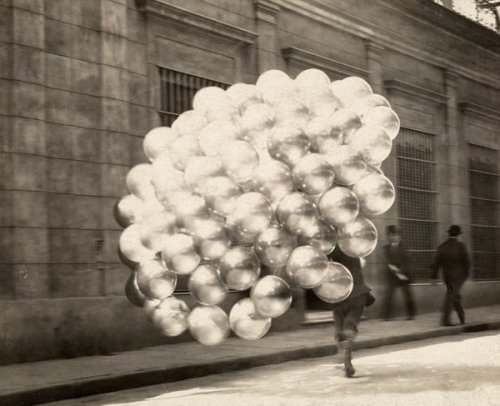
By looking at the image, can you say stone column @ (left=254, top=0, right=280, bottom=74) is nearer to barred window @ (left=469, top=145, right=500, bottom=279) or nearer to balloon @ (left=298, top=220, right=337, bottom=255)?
barred window @ (left=469, top=145, right=500, bottom=279)

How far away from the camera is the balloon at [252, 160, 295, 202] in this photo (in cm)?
527

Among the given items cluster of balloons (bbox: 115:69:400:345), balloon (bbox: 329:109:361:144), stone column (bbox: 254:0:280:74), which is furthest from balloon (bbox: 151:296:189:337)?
stone column (bbox: 254:0:280:74)

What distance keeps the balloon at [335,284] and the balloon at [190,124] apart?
1.29 m

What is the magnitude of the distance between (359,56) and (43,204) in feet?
29.1

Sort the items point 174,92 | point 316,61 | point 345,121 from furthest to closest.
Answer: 1. point 316,61
2. point 174,92
3. point 345,121

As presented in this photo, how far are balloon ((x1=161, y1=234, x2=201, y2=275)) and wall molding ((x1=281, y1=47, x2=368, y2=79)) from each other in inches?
400

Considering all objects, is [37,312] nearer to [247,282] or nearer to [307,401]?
[307,401]

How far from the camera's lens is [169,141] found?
605 cm

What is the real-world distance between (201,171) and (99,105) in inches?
255

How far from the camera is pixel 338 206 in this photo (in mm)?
5363

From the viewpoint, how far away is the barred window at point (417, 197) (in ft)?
60.2

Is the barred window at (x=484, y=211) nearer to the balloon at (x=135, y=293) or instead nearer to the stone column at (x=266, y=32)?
the stone column at (x=266, y=32)

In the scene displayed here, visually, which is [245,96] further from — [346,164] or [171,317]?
[171,317]

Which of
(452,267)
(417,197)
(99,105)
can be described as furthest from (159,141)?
(417,197)
